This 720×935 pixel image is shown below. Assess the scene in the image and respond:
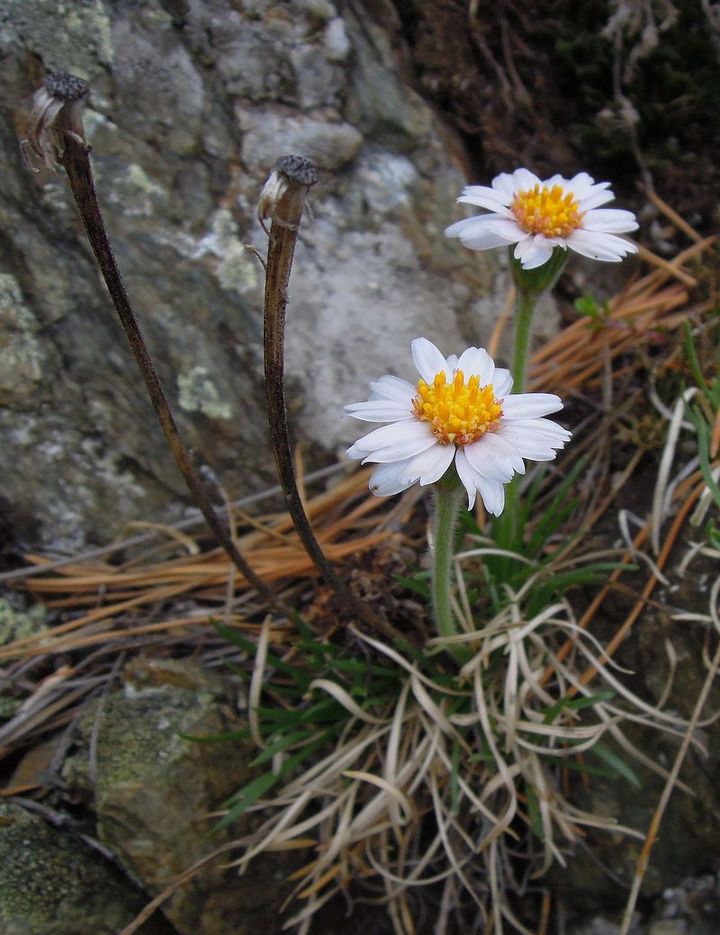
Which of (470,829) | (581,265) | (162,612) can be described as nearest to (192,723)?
(162,612)

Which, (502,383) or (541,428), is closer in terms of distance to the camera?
(541,428)

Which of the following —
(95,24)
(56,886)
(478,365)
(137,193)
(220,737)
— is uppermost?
(95,24)

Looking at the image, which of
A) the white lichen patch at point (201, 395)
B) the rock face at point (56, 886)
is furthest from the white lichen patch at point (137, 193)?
the rock face at point (56, 886)

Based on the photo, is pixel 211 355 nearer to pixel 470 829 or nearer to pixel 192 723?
pixel 192 723

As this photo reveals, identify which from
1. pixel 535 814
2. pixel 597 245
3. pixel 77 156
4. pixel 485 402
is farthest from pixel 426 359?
pixel 535 814

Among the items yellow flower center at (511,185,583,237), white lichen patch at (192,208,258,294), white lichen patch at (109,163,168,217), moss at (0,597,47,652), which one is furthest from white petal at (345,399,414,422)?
moss at (0,597,47,652)

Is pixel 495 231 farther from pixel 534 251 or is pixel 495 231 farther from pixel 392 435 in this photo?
pixel 392 435

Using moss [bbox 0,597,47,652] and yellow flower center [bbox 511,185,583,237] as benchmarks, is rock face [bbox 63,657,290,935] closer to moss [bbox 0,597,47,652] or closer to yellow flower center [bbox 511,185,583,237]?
moss [bbox 0,597,47,652]
